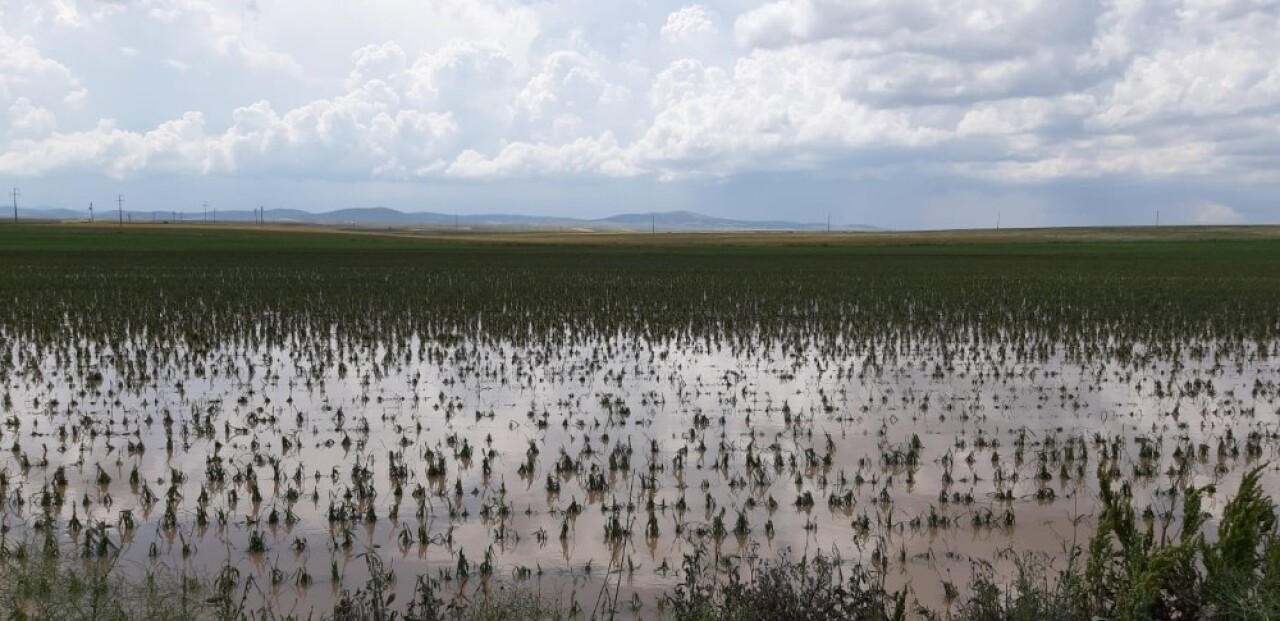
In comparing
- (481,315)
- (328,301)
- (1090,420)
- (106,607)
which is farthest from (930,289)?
(106,607)

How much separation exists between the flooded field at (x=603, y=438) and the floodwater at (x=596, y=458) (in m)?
0.05

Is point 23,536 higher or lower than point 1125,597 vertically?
lower

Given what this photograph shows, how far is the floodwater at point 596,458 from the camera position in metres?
7.55

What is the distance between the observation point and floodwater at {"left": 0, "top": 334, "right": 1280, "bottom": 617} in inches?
297

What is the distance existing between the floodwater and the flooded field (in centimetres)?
5

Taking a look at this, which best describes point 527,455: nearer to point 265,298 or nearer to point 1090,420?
point 1090,420

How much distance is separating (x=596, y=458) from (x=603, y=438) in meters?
0.80

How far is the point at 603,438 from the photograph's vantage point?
1130 centimetres

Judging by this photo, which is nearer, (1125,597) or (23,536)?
(1125,597)

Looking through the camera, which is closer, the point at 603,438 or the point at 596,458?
the point at 596,458

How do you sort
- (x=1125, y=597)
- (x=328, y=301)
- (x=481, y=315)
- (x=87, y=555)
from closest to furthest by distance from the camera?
(x=1125, y=597)
(x=87, y=555)
(x=481, y=315)
(x=328, y=301)

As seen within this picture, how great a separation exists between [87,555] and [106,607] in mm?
1585

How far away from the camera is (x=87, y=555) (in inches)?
286

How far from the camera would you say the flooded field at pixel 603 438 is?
757 centimetres
